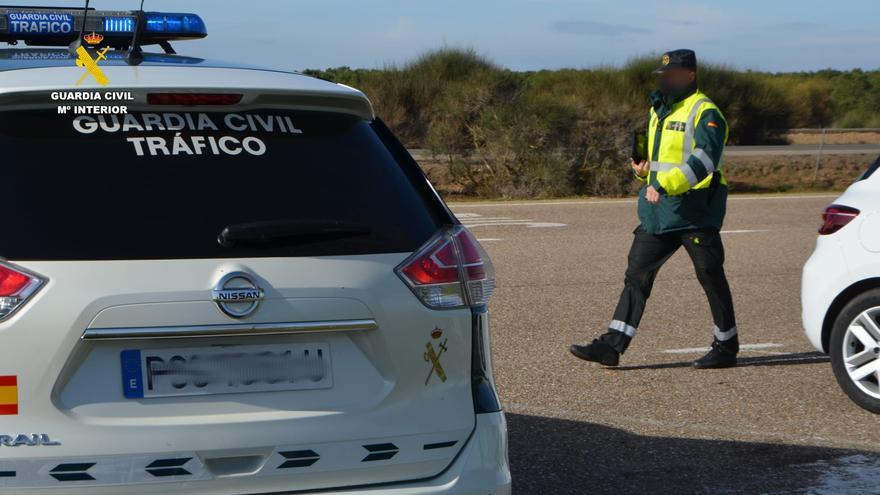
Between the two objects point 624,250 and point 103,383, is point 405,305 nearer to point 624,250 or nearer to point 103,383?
point 103,383

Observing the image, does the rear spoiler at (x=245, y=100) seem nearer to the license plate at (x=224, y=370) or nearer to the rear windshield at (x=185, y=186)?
the rear windshield at (x=185, y=186)

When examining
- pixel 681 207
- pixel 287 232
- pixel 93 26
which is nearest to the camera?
pixel 287 232

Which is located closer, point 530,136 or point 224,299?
point 224,299

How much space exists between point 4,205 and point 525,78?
22449 mm

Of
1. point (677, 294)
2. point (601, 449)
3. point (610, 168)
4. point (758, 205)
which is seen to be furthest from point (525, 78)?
point (601, 449)

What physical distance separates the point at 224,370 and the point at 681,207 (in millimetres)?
4783

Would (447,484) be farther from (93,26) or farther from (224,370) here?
(93,26)

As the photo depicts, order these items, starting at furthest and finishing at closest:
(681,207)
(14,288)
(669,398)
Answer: (681,207), (669,398), (14,288)

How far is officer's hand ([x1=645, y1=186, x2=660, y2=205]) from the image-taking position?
7633 mm

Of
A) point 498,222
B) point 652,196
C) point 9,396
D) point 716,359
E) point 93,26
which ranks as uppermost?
point 93,26

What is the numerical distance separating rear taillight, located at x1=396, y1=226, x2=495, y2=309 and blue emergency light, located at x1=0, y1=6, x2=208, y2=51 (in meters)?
1.63

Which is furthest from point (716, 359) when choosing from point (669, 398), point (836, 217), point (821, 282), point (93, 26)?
point (93, 26)

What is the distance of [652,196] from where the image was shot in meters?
7.64

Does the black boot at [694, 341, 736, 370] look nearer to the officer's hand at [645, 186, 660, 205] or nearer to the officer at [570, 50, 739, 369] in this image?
the officer at [570, 50, 739, 369]
